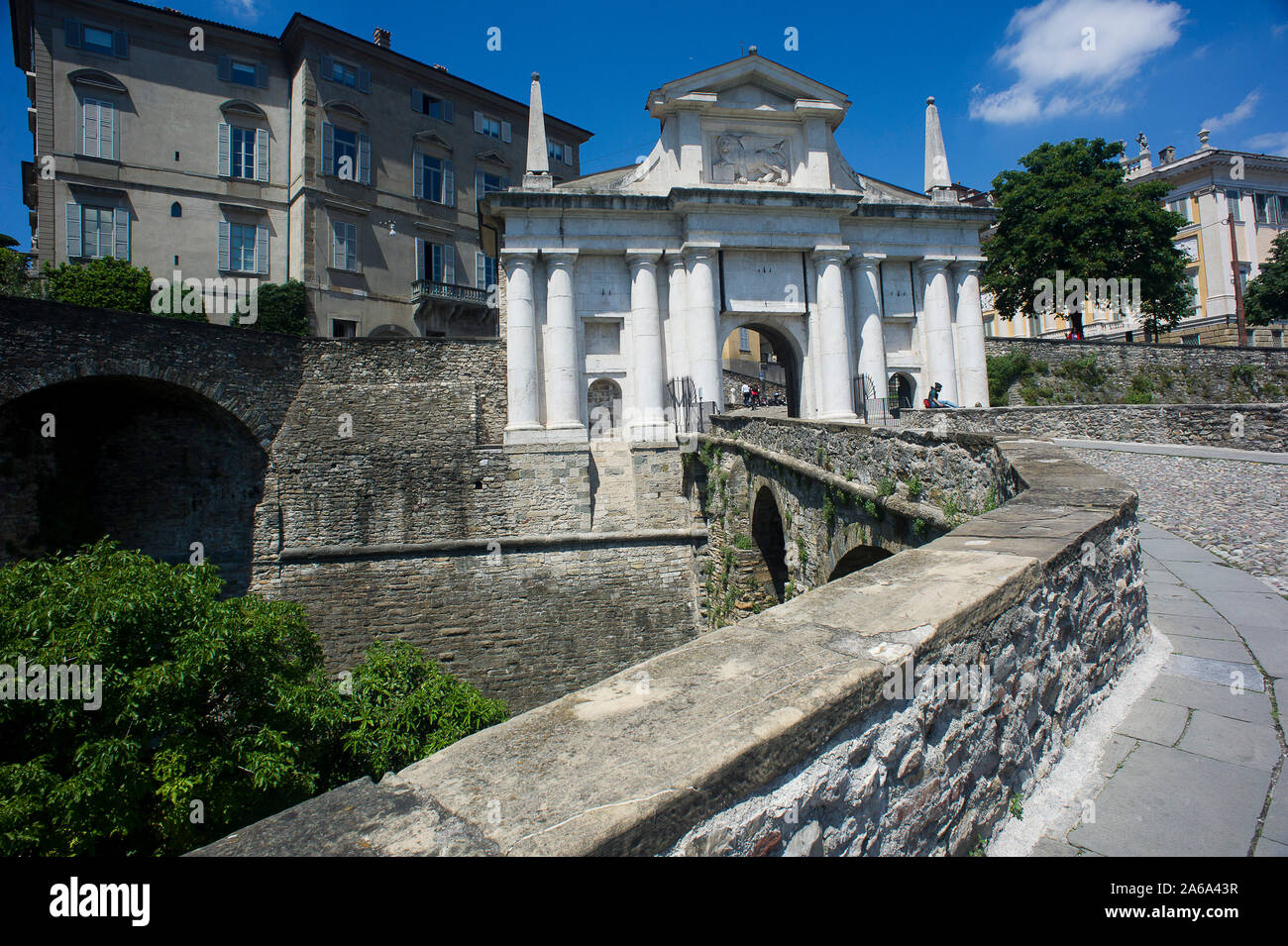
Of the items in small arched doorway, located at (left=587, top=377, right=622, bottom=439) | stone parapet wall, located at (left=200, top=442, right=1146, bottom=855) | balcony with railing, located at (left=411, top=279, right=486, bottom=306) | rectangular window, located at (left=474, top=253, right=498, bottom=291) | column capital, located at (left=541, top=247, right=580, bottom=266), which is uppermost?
rectangular window, located at (left=474, top=253, right=498, bottom=291)

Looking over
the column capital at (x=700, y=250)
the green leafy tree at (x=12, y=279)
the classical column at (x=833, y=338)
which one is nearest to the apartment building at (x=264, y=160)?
the green leafy tree at (x=12, y=279)

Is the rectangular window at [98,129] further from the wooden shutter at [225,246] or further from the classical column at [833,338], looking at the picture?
the classical column at [833,338]

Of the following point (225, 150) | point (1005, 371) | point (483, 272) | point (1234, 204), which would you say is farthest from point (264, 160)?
point (1234, 204)

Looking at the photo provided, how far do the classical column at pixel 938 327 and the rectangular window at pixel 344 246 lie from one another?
21.1m

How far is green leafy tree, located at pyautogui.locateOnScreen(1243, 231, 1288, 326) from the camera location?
3488cm

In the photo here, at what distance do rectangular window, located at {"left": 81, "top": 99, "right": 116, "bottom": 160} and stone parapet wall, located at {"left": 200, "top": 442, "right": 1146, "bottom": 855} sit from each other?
3043 centimetres

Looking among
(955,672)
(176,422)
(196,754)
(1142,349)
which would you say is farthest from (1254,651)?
(1142,349)

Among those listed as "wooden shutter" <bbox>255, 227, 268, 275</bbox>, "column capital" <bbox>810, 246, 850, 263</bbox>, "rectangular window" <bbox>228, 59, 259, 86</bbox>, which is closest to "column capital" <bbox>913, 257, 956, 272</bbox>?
"column capital" <bbox>810, 246, 850, 263</bbox>

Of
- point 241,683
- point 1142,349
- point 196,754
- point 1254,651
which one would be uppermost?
point 1142,349

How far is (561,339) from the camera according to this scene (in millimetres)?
19344

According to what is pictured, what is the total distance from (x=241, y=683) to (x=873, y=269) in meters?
19.5

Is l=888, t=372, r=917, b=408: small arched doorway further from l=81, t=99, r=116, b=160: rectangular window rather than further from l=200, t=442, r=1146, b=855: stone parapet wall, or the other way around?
l=81, t=99, r=116, b=160: rectangular window
